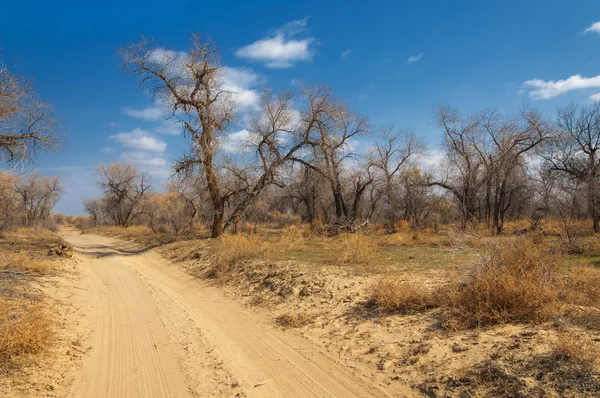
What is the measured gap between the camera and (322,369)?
536 cm

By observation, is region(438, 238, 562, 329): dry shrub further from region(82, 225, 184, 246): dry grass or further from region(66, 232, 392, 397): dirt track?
region(82, 225, 184, 246): dry grass

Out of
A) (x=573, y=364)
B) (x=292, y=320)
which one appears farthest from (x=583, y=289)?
(x=292, y=320)

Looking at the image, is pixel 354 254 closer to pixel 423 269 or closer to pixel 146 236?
pixel 423 269

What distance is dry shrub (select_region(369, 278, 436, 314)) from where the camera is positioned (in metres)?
6.72

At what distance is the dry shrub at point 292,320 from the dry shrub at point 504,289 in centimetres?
267

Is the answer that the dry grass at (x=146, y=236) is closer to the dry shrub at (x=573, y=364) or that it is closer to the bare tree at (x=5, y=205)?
the bare tree at (x=5, y=205)

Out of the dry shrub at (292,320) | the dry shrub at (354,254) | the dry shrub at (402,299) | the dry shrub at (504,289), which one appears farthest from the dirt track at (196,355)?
the dry shrub at (354,254)

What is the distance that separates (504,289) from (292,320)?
3.94m

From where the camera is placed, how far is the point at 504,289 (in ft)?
18.4

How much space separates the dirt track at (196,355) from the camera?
484 cm

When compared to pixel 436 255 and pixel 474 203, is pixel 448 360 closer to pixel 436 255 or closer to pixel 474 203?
pixel 436 255

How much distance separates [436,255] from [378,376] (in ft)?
31.8

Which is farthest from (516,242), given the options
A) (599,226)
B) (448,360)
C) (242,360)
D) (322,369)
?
(599,226)

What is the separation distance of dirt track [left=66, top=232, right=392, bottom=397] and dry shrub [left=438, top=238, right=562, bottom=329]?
7.10 feet
